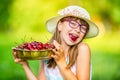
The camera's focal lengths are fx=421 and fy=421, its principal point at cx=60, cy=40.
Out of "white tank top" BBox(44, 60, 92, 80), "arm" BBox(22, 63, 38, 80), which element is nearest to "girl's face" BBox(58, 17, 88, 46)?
"white tank top" BBox(44, 60, 92, 80)

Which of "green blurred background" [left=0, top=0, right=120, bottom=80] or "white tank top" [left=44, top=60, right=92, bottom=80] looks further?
"green blurred background" [left=0, top=0, right=120, bottom=80]

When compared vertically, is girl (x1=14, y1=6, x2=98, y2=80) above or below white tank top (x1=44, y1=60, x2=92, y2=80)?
above

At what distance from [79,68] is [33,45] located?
0.82 feet

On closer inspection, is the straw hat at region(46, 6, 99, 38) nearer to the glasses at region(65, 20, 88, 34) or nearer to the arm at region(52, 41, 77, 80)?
the glasses at region(65, 20, 88, 34)

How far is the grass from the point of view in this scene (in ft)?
10.5

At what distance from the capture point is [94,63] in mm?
3195

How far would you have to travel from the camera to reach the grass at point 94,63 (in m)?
3.19

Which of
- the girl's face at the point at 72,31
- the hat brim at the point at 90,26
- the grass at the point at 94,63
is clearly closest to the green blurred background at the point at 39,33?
the grass at the point at 94,63

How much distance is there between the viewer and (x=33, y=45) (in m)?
2.00

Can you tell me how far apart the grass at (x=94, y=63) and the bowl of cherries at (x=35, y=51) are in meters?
1.17

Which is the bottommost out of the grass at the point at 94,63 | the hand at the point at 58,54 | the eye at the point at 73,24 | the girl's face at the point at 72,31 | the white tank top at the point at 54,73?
the grass at the point at 94,63

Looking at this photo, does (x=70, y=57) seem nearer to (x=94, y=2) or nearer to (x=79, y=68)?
(x=79, y=68)

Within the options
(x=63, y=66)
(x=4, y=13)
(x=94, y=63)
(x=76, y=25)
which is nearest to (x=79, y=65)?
(x=63, y=66)

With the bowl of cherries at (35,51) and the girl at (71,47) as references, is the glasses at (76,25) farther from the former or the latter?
the bowl of cherries at (35,51)
